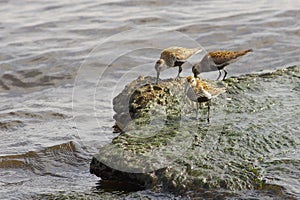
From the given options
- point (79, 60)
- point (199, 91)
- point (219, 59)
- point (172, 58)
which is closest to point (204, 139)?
point (199, 91)

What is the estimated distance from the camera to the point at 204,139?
236 inches

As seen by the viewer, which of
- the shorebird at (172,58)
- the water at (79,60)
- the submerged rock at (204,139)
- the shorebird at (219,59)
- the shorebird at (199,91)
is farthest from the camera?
the shorebird at (219,59)

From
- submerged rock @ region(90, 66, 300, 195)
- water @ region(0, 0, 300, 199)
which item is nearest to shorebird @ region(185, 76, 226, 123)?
submerged rock @ region(90, 66, 300, 195)

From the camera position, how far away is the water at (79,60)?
24.2ft

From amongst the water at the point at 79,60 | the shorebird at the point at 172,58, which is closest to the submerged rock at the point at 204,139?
the water at the point at 79,60

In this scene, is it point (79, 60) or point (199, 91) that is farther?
point (79, 60)

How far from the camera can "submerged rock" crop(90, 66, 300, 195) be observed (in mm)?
5430

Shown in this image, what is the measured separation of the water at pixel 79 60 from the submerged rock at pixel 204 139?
359 millimetres

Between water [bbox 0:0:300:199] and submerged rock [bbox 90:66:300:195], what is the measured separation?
359mm

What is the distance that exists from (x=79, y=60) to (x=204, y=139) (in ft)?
21.4

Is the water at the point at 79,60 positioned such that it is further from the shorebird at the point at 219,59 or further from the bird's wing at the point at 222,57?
the bird's wing at the point at 222,57

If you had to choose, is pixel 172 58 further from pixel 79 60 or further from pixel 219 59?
pixel 79 60

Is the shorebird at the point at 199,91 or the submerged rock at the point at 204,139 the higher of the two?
the shorebird at the point at 199,91

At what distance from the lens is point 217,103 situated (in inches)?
274
